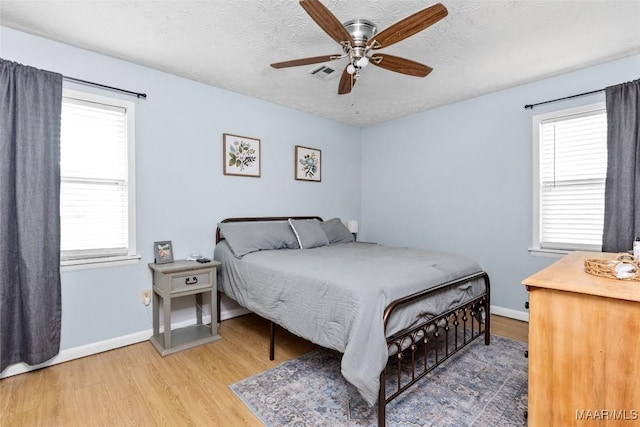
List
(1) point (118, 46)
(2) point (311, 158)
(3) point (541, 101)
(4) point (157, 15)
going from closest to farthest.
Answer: (4) point (157, 15) → (1) point (118, 46) → (3) point (541, 101) → (2) point (311, 158)

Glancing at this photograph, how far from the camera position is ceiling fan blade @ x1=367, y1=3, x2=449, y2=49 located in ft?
5.07

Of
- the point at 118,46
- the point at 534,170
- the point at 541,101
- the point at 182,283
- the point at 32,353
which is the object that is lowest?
the point at 32,353

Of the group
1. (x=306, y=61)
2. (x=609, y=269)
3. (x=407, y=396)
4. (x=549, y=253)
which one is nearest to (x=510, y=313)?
(x=549, y=253)

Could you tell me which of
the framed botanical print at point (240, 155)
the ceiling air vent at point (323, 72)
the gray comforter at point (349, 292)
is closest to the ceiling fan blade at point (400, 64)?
the ceiling air vent at point (323, 72)


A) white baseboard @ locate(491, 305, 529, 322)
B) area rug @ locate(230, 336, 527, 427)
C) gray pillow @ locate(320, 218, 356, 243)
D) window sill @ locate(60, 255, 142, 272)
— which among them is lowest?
area rug @ locate(230, 336, 527, 427)

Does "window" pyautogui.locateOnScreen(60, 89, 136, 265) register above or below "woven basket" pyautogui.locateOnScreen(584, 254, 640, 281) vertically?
above

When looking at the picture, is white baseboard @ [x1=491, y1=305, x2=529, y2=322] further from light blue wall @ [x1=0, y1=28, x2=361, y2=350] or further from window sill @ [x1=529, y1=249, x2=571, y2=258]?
light blue wall @ [x1=0, y1=28, x2=361, y2=350]

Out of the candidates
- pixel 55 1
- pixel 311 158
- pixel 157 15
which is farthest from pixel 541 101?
pixel 55 1

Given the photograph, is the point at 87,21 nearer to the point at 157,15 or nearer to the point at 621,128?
the point at 157,15

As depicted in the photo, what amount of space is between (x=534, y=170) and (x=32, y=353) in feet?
15.1

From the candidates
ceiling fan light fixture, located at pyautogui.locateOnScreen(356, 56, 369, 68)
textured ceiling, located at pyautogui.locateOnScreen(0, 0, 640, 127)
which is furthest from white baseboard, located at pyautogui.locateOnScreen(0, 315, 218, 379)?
ceiling fan light fixture, located at pyautogui.locateOnScreen(356, 56, 369, 68)

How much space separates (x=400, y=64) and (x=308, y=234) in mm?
1960

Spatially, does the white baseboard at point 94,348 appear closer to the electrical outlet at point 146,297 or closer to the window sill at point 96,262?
the electrical outlet at point 146,297

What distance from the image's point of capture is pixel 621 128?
2.55m
